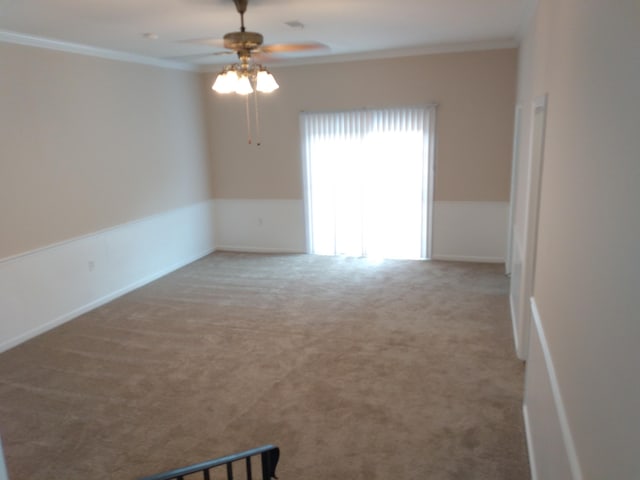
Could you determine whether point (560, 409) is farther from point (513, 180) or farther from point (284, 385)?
point (513, 180)

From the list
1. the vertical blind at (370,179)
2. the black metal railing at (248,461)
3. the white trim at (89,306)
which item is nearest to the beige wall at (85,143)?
the white trim at (89,306)

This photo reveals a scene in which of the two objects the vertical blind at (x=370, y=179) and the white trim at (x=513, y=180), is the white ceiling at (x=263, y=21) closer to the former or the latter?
the white trim at (x=513, y=180)

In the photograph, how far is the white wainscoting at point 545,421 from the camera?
5.16 feet

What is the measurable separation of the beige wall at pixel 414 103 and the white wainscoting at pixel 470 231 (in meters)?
0.14

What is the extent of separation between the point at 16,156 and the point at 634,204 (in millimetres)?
4661

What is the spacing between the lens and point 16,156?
412cm

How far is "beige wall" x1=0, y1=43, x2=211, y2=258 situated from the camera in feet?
13.5

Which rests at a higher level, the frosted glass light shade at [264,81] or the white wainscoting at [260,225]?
the frosted glass light shade at [264,81]

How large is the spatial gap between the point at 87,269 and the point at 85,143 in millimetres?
1330

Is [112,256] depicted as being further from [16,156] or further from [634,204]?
[634,204]

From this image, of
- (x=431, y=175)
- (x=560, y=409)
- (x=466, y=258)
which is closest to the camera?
(x=560, y=409)

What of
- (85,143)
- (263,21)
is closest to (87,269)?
(85,143)

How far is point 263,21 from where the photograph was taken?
395 cm

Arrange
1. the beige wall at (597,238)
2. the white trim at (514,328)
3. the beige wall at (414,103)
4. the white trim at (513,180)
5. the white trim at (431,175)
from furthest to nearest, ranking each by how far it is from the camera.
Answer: the white trim at (431,175)
the beige wall at (414,103)
the white trim at (513,180)
the white trim at (514,328)
the beige wall at (597,238)
